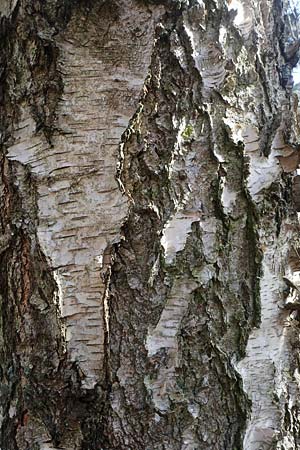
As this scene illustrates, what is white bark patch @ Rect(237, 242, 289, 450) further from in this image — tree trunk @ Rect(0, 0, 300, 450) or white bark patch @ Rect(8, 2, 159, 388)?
white bark patch @ Rect(8, 2, 159, 388)

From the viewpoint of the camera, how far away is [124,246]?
0.79 metres

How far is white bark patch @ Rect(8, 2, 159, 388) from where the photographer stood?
78cm

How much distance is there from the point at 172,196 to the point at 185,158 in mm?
59

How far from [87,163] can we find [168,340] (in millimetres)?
262

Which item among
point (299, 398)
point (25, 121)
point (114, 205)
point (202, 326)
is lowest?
point (299, 398)

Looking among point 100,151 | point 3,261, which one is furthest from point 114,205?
point 3,261

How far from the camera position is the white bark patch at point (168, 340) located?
78 centimetres

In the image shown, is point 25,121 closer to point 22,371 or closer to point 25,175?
point 25,175

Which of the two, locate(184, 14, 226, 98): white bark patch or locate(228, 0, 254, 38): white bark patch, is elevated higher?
locate(228, 0, 254, 38): white bark patch

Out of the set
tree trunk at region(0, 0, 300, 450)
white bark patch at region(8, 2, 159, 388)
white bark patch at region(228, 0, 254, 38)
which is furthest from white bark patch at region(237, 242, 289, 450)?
white bark patch at region(228, 0, 254, 38)

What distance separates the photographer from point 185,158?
2.69 ft

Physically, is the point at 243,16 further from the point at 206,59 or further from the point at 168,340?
the point at 168,340

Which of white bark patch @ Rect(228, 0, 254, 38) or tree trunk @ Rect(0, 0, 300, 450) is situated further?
white bark patch @ Rect(228, 0, 254, 38)

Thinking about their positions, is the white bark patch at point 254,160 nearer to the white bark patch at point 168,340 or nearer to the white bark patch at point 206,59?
the white bark patch at point 206,59
